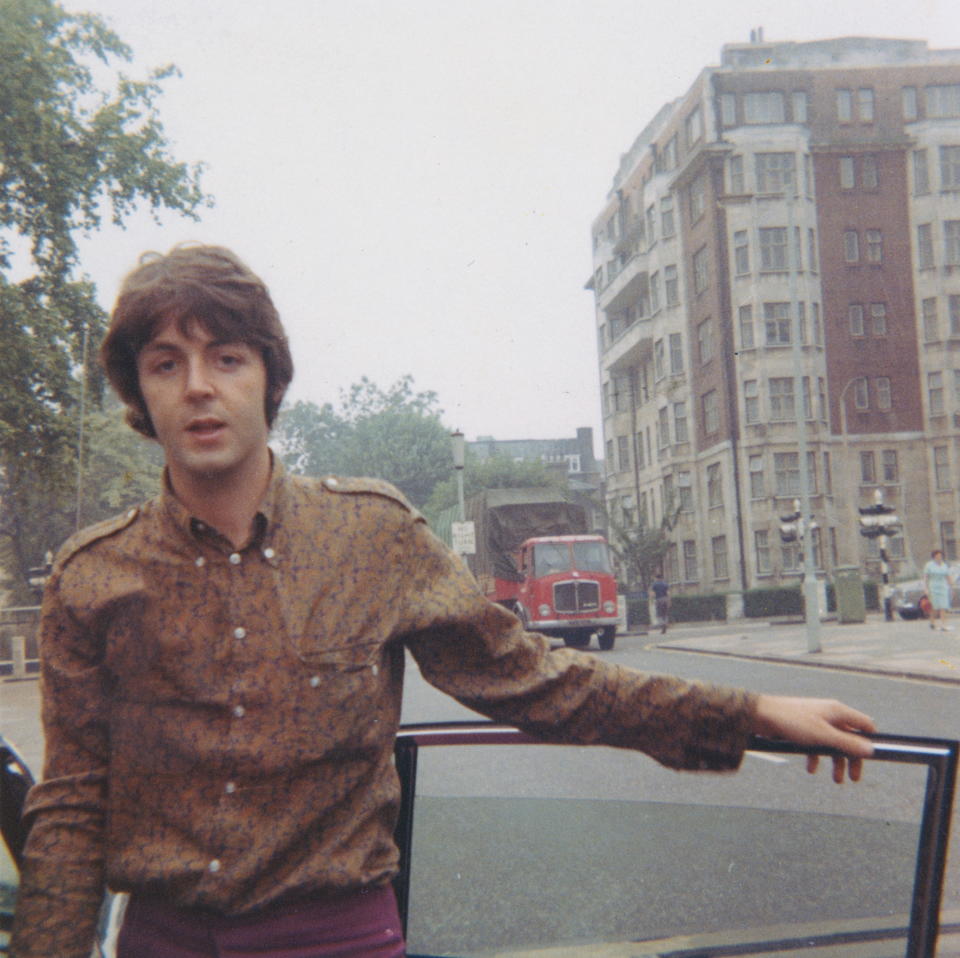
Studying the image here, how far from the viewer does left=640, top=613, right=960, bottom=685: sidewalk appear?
55.2ft

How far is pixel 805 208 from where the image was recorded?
54.1m

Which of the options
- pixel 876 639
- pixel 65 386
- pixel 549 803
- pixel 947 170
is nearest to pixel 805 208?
pixel 947 170

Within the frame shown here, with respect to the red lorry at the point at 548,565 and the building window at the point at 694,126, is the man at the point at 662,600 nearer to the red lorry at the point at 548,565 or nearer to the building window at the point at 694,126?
the red lorry at the point at 548,565

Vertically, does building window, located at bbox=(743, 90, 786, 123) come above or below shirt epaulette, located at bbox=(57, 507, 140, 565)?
above

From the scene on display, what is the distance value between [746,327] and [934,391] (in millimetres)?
8614

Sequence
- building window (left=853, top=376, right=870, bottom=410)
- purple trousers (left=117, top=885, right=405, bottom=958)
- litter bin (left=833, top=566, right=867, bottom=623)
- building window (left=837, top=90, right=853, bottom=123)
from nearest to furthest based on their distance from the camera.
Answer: purple trousers (left=117, top=885, right=405, bottom=958) < litter bin (left=833, top=566, right=867, bottom=623) < building window (left=853, top=376, right=870, bottom=410) < building window (left=837, top=90, right=853, bottom=123)

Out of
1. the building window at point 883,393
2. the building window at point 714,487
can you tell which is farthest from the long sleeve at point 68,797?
the building window at point 883,393

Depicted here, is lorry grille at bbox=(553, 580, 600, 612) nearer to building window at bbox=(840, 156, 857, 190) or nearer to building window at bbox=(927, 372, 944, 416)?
building window at bbox=(927, 372, 944, 416)

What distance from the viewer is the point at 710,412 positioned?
181ft

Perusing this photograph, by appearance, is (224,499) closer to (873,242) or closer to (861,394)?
(861,394)

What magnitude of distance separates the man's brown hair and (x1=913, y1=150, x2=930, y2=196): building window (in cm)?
5676

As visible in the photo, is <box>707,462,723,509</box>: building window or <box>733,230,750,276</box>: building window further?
<box>707,462,723,509</box>: building window

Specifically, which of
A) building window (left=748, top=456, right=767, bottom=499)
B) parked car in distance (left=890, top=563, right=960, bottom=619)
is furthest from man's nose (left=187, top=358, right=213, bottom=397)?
building window (left=748, top=456, right=767, bottom=499)

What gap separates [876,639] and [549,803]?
22808 millimetres
